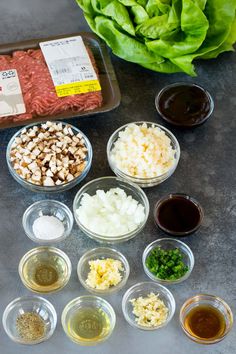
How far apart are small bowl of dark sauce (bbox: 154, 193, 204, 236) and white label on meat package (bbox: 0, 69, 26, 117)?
1.85 feet

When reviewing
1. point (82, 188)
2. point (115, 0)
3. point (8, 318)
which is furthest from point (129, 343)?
point (115, 0)

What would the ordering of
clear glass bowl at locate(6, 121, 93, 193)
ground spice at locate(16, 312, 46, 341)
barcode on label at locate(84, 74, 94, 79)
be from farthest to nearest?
barcode on label at locate(84, 74, 94, 79)
clear glass bowl at locate(6, 121, 93, 193)
ground spice at locate(16, 312, 46, 341)

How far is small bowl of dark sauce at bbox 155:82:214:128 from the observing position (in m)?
2.24

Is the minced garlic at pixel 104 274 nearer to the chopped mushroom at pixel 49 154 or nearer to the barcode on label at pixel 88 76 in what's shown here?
the chopped mushroom at pixel 49 154

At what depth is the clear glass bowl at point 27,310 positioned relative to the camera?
1.80 meters

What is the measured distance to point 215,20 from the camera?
2254 millimetres

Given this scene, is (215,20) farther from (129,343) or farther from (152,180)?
(129,343)

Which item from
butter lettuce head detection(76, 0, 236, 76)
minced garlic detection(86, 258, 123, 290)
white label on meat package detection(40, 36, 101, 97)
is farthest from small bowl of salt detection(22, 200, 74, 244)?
butter lettuce head detection(76, 0, 236, 76)

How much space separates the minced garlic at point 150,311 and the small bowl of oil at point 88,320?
7 centimetres

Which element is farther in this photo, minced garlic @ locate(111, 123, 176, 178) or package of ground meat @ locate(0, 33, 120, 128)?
Result: package of ground meat @ locate(0, 33, 120, 128)

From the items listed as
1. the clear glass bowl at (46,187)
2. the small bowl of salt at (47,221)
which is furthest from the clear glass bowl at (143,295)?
the clear glass bowl at (46,187)

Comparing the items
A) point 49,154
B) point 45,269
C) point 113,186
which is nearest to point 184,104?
point 113,186

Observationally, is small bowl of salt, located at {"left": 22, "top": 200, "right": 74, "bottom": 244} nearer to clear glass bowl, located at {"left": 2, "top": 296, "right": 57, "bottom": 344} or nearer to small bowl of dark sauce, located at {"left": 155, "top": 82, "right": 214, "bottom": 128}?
clear glass bowl, located at {"left": 2, "top": 296, "right": 57, "bottom": 344}

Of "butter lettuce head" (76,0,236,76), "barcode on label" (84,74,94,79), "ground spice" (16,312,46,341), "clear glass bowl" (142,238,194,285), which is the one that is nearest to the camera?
"ground spice" (16,312,46,341)
